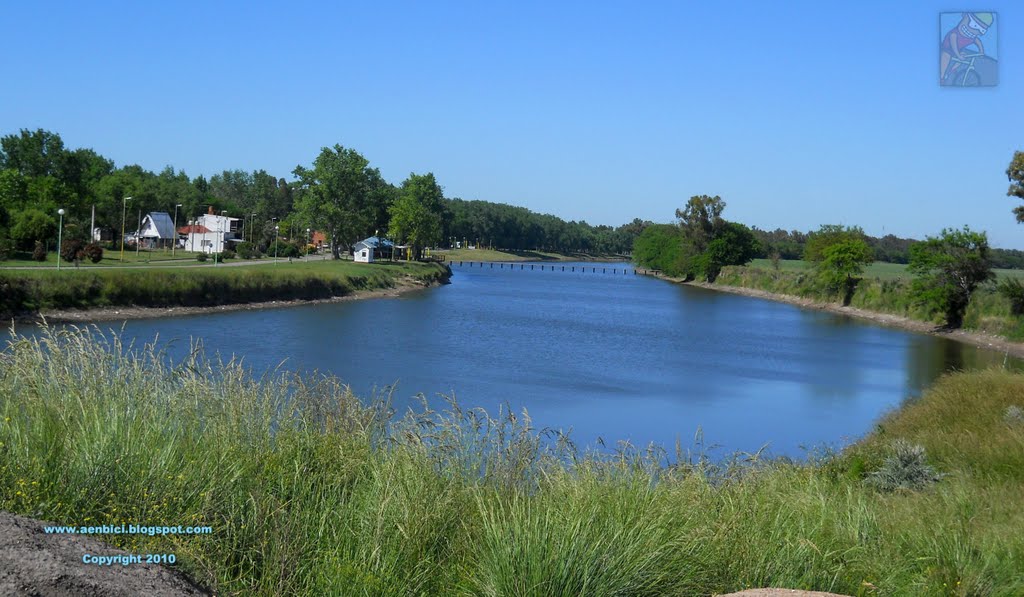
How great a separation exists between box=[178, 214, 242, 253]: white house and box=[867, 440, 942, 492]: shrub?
86138 mm

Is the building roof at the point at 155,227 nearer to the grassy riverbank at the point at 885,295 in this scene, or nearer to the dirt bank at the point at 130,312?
the dirt bank at the point at 130,312

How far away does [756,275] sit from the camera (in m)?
100

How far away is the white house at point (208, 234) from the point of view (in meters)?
96.5

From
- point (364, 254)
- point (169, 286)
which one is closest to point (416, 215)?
point (364, 254)

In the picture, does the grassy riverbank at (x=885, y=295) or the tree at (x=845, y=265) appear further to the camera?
the tree at (x=845, y=265)

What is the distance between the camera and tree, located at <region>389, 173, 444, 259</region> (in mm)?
100312

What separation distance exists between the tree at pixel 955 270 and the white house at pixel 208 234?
64714 millimetres

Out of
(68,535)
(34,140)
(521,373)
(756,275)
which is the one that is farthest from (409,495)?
(756,275)

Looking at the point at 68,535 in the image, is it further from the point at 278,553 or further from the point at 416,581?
the point at 416,581

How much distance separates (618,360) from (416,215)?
66644 millimetres

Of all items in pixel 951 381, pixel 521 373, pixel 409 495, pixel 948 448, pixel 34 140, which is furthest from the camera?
pixel 34 140

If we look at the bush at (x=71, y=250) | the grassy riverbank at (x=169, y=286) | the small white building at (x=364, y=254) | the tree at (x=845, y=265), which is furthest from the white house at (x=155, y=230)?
the tree at (x=845, y=265)

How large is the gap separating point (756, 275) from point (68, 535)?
100 metres

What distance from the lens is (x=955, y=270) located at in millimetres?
56406
